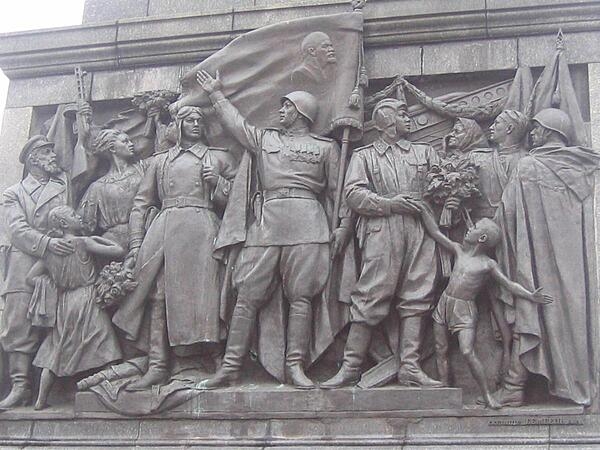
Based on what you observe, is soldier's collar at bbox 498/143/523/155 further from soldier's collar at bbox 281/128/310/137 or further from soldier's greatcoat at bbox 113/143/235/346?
soldier's greatcoat at bbox 113/143/235/346

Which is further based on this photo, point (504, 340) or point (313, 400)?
point (313, 400)

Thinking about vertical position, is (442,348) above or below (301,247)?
below

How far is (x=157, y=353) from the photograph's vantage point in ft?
34.9

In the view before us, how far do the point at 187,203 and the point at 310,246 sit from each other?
1513mm

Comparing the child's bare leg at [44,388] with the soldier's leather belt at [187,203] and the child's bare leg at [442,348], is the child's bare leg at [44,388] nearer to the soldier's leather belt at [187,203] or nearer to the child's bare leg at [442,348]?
the soldier's leather belt at [187,203]

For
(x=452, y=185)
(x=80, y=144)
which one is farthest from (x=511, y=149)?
(x=80, y=144)

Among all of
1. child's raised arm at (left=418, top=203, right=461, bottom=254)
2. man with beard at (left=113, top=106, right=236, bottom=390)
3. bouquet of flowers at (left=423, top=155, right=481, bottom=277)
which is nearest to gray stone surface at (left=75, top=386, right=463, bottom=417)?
man with beard at (left=113, top=106, right=236, bottom=390)

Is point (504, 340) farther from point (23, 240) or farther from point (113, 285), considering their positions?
point (23, 240)

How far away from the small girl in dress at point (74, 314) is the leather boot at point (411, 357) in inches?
121

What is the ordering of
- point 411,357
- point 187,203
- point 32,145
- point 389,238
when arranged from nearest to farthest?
point 411,357 → point 389,238 → point 187,203 → point 32,145

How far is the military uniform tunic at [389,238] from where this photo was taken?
33.0ft

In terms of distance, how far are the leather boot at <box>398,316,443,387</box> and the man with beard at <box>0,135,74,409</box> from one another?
3753mm

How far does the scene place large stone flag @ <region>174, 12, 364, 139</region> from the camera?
36.6 ft

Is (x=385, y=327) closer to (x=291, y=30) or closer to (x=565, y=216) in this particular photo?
(x=565, y=216)
